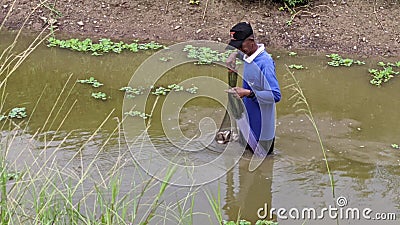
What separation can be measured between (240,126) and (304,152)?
2.83 ft

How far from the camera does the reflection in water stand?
499 cm

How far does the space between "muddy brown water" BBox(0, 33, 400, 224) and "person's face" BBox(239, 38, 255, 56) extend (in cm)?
119

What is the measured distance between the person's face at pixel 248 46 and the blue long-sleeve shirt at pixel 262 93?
0.08 metres

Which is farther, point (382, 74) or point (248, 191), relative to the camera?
point (382, 74)

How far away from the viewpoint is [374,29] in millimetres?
9633

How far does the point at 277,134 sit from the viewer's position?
254 inches

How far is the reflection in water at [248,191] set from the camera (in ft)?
16.4

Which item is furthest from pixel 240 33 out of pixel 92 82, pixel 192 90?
pixel 92 82

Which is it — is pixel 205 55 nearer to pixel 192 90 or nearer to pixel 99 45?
pixel 192 90

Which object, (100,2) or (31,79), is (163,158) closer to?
(31,79)

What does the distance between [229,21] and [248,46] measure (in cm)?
483

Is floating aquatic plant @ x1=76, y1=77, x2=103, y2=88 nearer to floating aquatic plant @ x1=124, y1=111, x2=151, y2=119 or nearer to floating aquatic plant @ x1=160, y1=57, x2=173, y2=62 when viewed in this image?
floating aquatic plant @ x1=124, y1=111, x2=151, y2=119

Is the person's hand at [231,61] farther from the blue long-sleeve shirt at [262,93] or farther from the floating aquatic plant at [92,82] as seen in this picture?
the floating aquatic plant at [92,82]

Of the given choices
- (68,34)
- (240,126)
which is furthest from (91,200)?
(68,34)
